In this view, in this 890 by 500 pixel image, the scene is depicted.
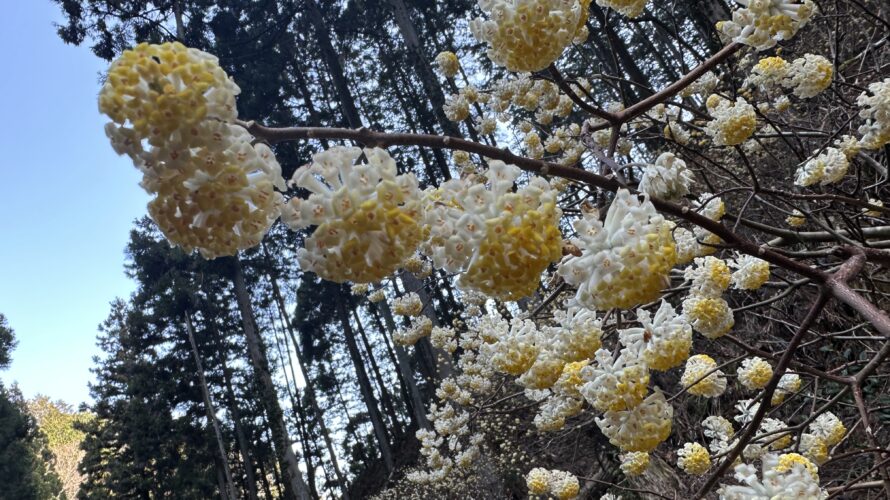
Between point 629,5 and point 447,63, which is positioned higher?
point 447,63

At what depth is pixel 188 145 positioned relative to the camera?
107 cm

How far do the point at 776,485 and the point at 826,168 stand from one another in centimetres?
233

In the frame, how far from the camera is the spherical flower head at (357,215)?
1.08 metres

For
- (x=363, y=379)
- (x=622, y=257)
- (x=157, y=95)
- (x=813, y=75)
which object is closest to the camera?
(x=157, y=95)

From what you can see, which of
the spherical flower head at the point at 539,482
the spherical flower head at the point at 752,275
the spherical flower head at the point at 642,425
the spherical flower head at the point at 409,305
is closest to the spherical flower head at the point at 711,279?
the spherical flower head at the point at 752,275

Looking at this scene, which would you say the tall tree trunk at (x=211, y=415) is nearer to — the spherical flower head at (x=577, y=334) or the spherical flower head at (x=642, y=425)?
the spherical flower head at (x=577, y=334)

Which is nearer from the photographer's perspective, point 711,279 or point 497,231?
point 497,231

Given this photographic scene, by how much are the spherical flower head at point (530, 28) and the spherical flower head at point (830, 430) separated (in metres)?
2.40

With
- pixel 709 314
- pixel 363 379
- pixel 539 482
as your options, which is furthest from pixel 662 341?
pixel 363 379

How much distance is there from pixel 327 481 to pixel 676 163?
27408 millimetres

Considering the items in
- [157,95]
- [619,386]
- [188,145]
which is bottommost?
[619,386]

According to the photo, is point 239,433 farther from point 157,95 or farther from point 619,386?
point 157,95

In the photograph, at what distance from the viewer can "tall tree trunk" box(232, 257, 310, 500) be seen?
1838cm

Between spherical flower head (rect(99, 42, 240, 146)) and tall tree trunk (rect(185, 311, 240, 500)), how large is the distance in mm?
20940
